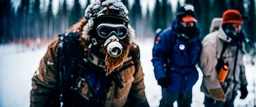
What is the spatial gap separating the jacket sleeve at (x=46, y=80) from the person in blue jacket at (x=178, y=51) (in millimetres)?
822

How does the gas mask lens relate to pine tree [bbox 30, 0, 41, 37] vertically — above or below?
below

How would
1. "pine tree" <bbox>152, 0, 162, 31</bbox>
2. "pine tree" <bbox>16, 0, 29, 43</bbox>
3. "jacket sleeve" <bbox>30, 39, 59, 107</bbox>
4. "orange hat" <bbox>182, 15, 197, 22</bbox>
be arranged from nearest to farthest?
"jacket sleeve" <bbox>30, 39, 59, 107</bbox>
"orange hat" <bbox>182, 15, 197, 22</bbox>
"pine tree" <bbox>16, 0, 29, 43</bbox>
"pine tree" <bbox>152, 0, 162, 31</bbox>

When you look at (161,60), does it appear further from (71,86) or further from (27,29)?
(27,29)

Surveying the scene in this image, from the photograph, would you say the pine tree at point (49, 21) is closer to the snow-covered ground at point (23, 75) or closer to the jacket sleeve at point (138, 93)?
the snow-covered ground at point (23, 75)

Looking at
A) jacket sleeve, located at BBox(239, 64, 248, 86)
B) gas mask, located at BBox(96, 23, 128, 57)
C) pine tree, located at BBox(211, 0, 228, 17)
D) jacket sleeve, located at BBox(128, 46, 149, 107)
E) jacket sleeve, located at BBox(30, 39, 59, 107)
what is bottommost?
jacket sleeve, located at BBox(239, 64, 248, 86)

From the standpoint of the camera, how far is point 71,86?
124 cm

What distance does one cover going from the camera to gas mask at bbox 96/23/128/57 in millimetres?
1184

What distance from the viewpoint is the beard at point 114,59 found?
1.23 m

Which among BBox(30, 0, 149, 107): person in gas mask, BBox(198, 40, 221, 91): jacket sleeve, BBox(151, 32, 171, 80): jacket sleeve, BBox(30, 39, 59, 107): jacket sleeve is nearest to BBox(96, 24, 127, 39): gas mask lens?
BBox(30, 0, 149, 107): person in gas mask

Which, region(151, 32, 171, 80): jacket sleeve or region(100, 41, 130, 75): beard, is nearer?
region(100, 41, 130, 75): beard

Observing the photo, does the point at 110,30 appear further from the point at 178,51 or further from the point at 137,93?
the point at 178,51

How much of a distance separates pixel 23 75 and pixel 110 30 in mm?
1094

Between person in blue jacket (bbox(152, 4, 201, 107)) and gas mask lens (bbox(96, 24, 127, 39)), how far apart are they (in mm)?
679

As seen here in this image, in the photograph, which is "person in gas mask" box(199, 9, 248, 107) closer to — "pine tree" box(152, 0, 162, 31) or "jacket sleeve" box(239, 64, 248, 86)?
"jacket sleeve" box(239, 64, 248, 86)
